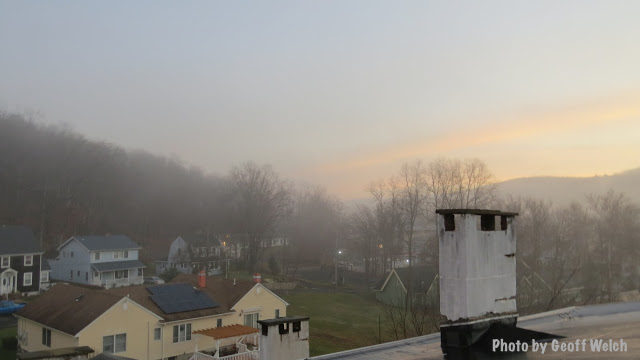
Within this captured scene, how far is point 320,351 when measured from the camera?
2666 cm

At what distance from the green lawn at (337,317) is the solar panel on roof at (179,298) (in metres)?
6.50

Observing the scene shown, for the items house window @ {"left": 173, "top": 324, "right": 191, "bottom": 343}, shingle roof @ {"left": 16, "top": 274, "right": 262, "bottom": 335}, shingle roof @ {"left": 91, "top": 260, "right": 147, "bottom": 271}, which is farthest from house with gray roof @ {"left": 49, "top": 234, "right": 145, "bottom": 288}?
house window @ {"left": 173, "top": 324, "right": 191, "bottom": 343}

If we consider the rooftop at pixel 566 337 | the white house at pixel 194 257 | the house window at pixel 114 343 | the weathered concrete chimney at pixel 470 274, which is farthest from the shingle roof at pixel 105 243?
the weathered concrete chimney at pixel 470 274

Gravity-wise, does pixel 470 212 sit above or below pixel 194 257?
above

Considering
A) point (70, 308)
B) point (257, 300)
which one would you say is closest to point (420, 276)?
point (257, 300)

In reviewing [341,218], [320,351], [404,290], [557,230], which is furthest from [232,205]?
[320,351]

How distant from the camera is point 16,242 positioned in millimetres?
44750

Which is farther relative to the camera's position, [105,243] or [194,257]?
[194,257]

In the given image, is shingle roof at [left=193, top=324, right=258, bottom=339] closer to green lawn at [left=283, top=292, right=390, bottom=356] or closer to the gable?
the gable

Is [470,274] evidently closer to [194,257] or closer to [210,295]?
[210,295]

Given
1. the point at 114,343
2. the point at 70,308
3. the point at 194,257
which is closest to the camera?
the point at 114,343

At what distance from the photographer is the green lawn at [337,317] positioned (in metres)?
28.8

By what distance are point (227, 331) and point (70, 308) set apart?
7387 millimetres

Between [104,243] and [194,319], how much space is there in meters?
32.6
